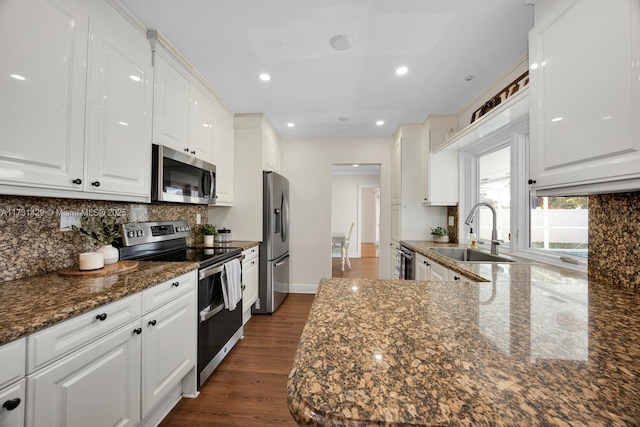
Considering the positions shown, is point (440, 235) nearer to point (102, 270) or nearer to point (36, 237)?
point (102, 270)

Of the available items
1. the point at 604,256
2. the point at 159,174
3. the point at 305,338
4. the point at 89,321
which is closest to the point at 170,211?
the point at 159,174

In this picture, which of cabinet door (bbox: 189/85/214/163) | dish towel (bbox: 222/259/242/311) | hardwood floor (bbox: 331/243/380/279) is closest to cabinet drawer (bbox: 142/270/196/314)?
dish towel (bbox: 222/259/242/311)

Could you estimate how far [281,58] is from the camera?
2.13 metres

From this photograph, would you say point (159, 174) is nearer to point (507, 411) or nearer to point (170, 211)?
point (170, 211)

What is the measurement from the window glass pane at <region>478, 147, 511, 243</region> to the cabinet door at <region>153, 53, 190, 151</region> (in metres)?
2.88

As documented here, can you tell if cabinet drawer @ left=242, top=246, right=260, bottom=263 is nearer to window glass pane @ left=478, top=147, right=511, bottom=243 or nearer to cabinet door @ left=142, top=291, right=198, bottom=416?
cabinet door @ left=142, top=291, right=198, bottom=416

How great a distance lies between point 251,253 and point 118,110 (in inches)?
71.8

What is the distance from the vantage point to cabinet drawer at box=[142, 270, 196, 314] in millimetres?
1344

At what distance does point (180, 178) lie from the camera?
2.14 meters

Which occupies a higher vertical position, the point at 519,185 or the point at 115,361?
the point at 519,185

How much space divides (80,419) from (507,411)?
144 centimetres

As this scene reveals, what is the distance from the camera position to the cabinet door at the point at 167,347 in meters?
1.36

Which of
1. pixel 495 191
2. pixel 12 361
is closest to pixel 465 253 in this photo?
pixel 495 191

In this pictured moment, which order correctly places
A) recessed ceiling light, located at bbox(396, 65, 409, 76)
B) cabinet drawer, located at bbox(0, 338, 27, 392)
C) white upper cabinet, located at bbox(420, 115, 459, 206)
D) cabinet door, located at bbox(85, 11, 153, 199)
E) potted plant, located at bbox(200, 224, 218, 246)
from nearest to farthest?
cabinet drawer, located at bbox(0, 338, 27, 392) → cabinet door, located at bbox(85, 11, 153, 199) → recessed ceiling light, located at bbox(396, 65, 409, 76) → potted plant, located at bbox(200, 224, 218, 246) → white upper cabinet, located at bbox(420, 115, 459, 206)
